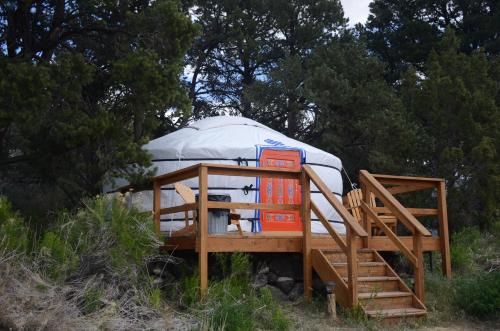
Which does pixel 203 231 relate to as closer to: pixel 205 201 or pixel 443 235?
pixel 205 201

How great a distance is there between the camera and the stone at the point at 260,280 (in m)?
6.43

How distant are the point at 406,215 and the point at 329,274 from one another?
3.14 ft

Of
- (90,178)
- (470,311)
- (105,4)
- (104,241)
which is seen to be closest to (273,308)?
(104,241)

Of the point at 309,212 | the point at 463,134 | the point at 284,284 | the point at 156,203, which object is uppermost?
the point at 463,134

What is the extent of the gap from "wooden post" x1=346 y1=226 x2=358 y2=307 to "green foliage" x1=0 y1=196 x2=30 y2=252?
2.84 metres

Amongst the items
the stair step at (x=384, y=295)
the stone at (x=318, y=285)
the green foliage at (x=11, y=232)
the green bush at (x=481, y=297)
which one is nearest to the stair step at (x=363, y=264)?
the stone at (x=318, y=285)

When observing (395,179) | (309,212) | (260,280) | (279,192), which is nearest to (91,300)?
(260,280)

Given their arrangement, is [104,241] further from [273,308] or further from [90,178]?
[90,178]

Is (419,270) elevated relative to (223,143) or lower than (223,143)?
lower

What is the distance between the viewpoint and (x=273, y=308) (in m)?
5.47

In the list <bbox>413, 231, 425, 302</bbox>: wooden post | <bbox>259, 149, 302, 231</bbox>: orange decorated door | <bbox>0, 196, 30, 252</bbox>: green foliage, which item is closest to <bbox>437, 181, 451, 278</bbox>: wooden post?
<bbox>413, 231, 425, 302</bbox>: wooden post

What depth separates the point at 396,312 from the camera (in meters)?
5.88

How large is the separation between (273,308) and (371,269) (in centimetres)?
158

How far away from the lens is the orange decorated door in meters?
9.16
